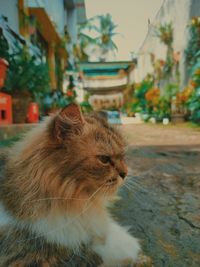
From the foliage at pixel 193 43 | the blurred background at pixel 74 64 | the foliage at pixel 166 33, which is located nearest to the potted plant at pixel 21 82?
the blurred background at pixel 74 64

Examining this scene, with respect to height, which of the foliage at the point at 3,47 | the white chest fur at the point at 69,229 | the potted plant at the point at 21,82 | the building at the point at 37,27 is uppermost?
the building at the point at 37,27

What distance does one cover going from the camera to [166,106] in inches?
423

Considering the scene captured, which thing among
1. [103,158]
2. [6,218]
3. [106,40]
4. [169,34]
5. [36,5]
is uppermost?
[106,40]

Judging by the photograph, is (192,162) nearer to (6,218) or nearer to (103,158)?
(103,158)

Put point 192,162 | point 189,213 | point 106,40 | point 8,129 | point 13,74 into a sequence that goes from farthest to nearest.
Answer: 1. point 106,40
2. point 13,74
3. point 8,129
4. point 192,162
5. point 189,213

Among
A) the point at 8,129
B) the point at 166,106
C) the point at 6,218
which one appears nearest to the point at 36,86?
the point at 8,129

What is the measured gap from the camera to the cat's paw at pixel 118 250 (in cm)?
104

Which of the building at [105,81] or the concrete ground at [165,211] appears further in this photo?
the building at [105,81]


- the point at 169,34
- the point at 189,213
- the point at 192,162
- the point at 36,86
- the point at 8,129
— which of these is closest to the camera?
the point at 189,213

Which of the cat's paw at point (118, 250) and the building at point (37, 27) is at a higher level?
the building at point (37, 27)

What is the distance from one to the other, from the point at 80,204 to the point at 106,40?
31.0 meters

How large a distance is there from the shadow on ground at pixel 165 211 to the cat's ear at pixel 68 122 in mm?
395

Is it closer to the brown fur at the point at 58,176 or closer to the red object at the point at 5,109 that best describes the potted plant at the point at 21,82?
the red object at the point at 5,109

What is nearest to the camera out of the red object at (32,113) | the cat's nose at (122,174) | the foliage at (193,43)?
Result: the cat's nose at (122,174)
